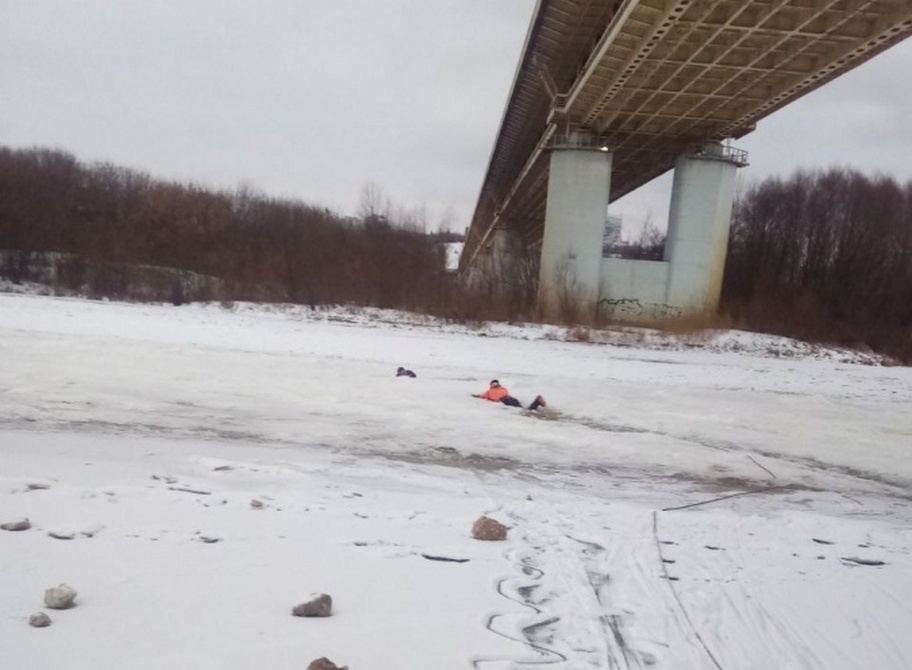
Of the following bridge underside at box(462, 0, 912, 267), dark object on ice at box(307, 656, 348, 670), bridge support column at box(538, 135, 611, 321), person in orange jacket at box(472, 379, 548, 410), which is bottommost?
dark object on ice at box(307, 656, 348, 670)

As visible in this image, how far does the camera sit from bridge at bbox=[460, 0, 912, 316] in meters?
22.2

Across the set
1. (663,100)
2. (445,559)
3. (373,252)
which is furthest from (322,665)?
(373,252)

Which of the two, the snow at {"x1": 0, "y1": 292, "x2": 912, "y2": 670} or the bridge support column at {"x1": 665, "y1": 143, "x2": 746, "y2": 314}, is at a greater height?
the bridge support column at {"x1": 665, "y1": 143, "x2": 746, "y2": 314}

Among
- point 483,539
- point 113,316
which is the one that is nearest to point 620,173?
point 113,316

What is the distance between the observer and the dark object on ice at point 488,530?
4.70 metres

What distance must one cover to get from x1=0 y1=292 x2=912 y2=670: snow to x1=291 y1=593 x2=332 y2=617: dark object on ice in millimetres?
77

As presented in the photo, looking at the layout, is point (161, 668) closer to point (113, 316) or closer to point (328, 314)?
point (113, 316)

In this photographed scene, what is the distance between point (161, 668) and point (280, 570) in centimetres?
109

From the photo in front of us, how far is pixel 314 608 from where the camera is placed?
11.0ft

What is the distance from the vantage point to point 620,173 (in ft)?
150

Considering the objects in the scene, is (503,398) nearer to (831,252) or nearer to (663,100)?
(663,100)

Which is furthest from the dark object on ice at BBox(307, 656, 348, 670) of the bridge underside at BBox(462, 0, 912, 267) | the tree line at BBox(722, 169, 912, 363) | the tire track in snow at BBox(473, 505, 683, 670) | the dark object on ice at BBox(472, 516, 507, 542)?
the tree line at BBox(722, 169, 912, 363)

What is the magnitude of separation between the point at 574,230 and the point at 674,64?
10.8 meters

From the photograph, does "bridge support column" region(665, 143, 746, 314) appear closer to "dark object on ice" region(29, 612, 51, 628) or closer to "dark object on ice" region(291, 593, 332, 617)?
"dark object on ice" region(291, 593, 332, 617)
